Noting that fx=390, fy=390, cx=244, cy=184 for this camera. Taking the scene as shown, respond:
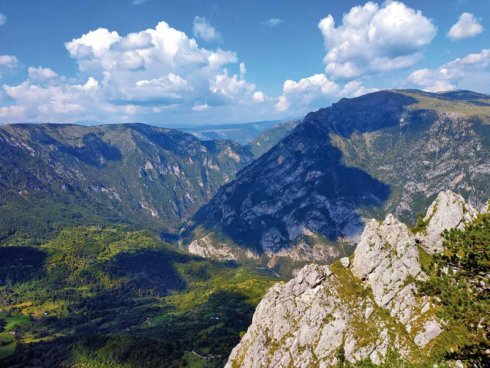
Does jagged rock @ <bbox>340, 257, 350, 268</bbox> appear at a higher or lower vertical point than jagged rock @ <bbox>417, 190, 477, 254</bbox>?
lower

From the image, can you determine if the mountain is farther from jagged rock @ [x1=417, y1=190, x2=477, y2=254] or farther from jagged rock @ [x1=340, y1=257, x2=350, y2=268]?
jagged rock @ [x1=340, y1=257, x2=350, y2=268]

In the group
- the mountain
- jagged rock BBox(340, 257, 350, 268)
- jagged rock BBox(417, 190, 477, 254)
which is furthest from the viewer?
jagged rock BBox(340, 257, 350, 268)

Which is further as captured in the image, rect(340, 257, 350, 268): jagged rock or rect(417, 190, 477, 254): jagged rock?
rect(340, 257, 350, 268): jagged rock

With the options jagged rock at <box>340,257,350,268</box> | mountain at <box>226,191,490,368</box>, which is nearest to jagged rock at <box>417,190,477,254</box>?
mountain at <box>226,191,490,368</box>

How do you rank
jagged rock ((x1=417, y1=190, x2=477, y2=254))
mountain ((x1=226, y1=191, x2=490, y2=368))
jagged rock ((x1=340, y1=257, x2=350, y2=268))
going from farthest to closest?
jagged rock ((x1=340, y1=257, x2=350, y2=268))
jagged rock ((x1=417, y1=190, x2=477, y2=254))
mountain ((x1=226, y1=191, x2=490, y2=368))

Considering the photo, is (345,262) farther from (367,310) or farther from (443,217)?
A: (443,217)

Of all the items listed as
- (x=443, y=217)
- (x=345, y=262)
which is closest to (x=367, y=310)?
(x=345, y=262)

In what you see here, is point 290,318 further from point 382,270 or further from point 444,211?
point 444,211

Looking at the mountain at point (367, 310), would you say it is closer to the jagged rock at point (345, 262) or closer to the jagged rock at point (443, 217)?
the jagged rock at point (443, 217)
